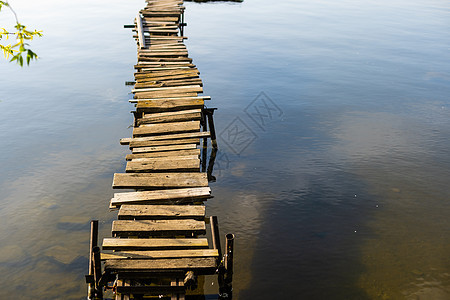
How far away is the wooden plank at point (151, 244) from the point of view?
8812 millimetres

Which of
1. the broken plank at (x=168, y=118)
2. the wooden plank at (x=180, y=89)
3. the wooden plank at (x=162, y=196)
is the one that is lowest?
the wooden plank at (x=162, y=196)

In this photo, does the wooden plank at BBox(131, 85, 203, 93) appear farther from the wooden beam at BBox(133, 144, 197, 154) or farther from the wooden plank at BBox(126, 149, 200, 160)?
the wooden plank at BBox(126, 149, 200, 160)

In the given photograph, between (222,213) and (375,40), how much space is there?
2898 centimetres

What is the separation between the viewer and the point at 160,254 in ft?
28.5

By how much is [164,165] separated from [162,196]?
4.63 ft

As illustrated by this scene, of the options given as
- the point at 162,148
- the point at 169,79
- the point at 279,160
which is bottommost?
the point at 279,160

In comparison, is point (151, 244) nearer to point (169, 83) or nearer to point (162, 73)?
point (169, 83)

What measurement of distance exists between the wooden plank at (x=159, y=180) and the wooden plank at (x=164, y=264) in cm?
247

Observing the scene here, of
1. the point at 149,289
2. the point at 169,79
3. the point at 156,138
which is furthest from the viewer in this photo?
the point at 169,79

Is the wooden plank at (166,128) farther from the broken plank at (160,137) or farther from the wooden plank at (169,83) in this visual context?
the wooden plank at (169,83)

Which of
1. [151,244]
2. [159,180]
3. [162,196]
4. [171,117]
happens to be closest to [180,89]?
[171,117]

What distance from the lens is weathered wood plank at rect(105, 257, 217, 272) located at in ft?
27.5

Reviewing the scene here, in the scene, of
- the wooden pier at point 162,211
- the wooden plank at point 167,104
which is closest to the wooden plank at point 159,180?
the wooden pier at point 162,211

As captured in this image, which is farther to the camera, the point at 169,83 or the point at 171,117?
the point at 169,83
